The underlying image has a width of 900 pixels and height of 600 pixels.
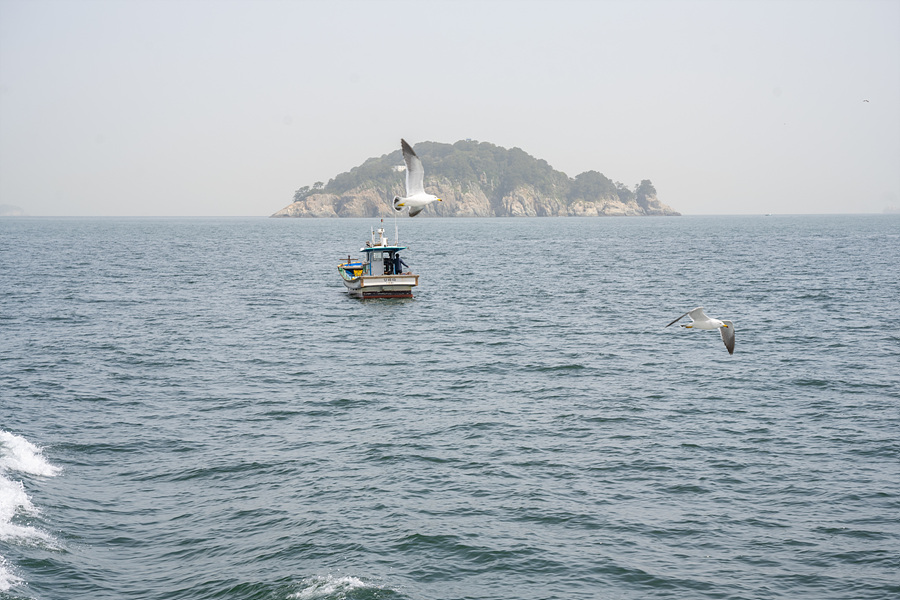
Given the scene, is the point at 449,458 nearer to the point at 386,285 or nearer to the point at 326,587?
the point at 326,587

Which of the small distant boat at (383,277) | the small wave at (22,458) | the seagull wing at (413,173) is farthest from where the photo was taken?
the small distant boat at (383,277)

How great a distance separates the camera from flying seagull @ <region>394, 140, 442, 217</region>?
2005 centimetres

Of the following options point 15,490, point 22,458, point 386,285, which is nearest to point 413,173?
point 15,490

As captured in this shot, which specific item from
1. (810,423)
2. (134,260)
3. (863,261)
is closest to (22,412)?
(810,423)

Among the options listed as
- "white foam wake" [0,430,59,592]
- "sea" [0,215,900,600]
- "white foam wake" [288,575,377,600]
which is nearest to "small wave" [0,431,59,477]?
"white foam wake" [0,430,59,592]

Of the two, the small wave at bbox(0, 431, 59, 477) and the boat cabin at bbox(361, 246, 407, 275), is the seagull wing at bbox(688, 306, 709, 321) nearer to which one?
the small wave at bbox(0, 431, 59, 477)

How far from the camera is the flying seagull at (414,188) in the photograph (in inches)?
789

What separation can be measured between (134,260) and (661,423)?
91754 millimetres

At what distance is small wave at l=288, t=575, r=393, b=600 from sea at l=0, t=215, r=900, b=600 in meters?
0.05

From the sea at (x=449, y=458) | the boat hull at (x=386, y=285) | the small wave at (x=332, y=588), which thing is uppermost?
the boat hull at (x=386, y=285)

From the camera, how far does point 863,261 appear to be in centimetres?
9325

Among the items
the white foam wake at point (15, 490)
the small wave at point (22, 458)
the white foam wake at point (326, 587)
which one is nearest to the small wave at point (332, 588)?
the white foam wake at point (326, 587)

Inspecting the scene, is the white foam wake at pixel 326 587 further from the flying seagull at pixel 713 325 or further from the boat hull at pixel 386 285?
the boat hull at pixel 386 285

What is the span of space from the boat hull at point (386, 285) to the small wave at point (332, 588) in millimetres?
42569
